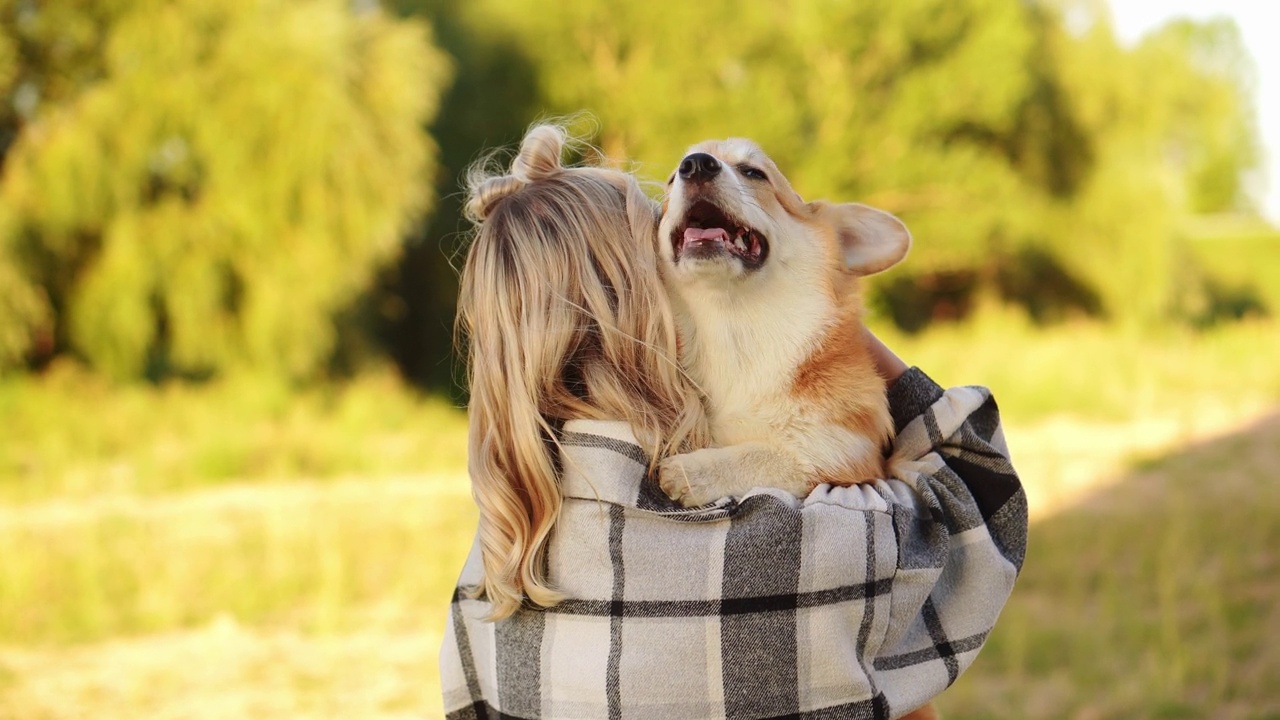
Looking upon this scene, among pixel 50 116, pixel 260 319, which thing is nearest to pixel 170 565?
pixel 260 319

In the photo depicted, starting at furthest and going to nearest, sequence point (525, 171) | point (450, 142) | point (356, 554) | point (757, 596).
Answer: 1. point (450, 142)
2. point (356, 554)
3. point (525, 171)
4. point (757, 596)

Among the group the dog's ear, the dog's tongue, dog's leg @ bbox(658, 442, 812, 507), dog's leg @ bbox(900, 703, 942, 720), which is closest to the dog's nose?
the dog's tongue

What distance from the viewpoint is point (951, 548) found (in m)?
1.74

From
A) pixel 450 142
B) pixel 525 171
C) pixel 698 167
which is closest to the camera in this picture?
pixel 525 171

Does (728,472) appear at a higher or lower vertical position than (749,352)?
lower

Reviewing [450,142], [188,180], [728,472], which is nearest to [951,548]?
[728,472]

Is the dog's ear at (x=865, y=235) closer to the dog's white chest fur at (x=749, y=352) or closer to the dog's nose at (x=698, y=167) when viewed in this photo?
the dog's white chest fur at (x=749, y=352)

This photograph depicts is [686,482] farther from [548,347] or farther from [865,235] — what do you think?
[865,235]

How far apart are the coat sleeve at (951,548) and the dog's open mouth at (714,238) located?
0.54 metres

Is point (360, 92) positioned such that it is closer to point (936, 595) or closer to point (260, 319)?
point (260, 319)

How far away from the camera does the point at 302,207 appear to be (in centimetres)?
975

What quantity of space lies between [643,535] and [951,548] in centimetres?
50

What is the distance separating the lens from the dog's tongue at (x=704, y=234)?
2123 millimetres

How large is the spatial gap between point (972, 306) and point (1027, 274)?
103cm
